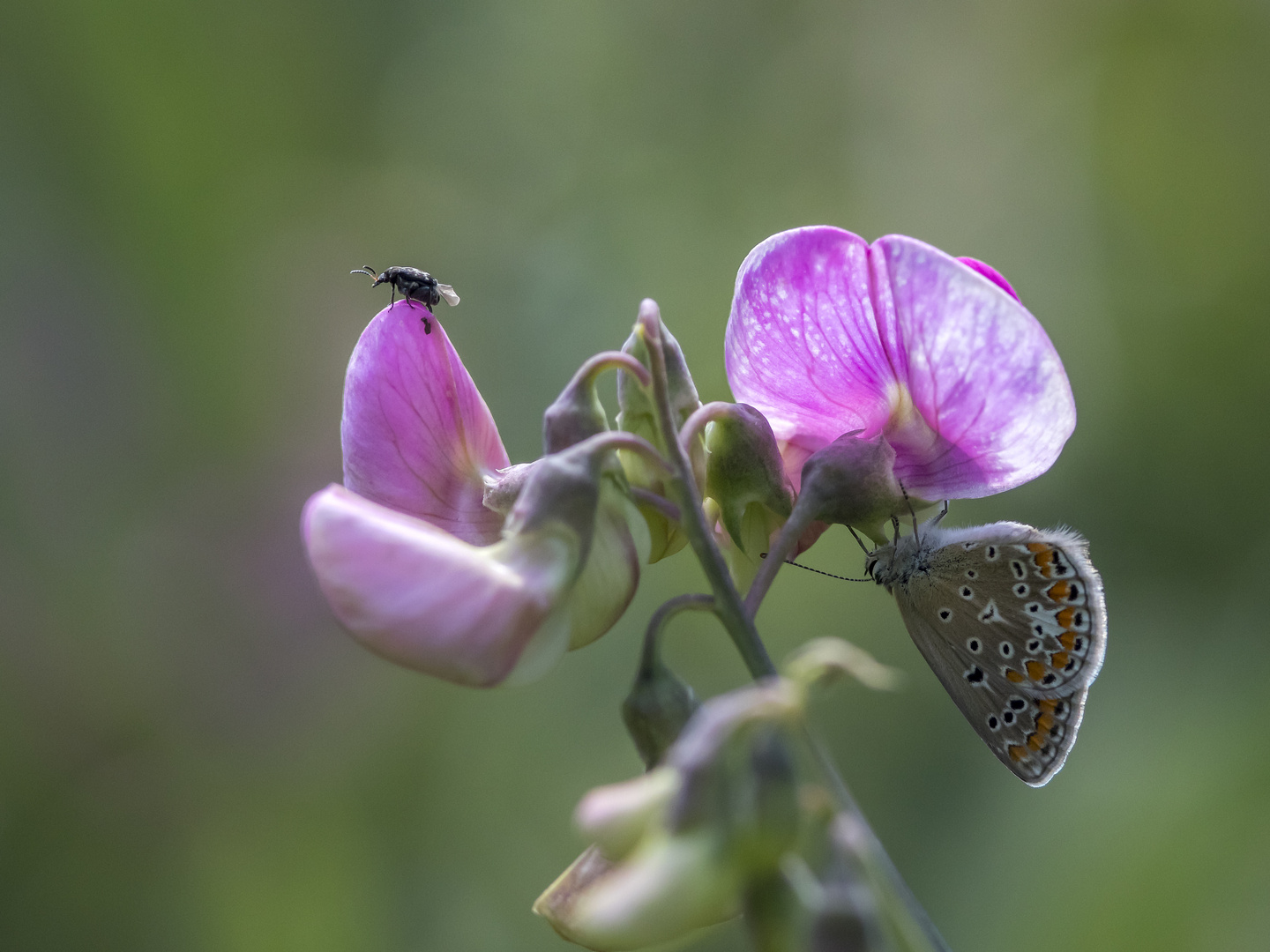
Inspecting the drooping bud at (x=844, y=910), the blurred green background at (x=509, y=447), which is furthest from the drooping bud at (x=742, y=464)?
the blurred green background at (x=509, y=447)

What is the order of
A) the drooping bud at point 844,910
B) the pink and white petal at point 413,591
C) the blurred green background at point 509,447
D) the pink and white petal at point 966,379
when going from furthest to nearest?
1. the blurred green background at point 509,447
2. the pink and white petal at point 966,379
3. the pink and white petal at point 413,591
4. the drooping bud at point 844,910

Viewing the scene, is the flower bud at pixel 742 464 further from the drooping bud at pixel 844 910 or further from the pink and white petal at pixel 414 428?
the drooping bud at pixel 844 910

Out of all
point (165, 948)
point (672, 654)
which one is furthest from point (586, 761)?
point (165, 948)

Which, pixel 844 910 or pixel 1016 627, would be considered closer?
pixel 844 910

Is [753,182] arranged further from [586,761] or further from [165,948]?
[165,948]

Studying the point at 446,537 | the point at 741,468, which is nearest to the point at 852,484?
the point at 741,468

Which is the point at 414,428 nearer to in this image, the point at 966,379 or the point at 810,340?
the point at 810,340

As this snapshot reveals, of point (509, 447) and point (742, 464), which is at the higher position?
point (509, 447)

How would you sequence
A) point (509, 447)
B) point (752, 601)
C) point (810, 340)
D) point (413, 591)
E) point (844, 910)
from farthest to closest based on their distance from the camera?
point (509, 447), point (810, 340), point (752, 601), point (413, 591), point (844, 910)
